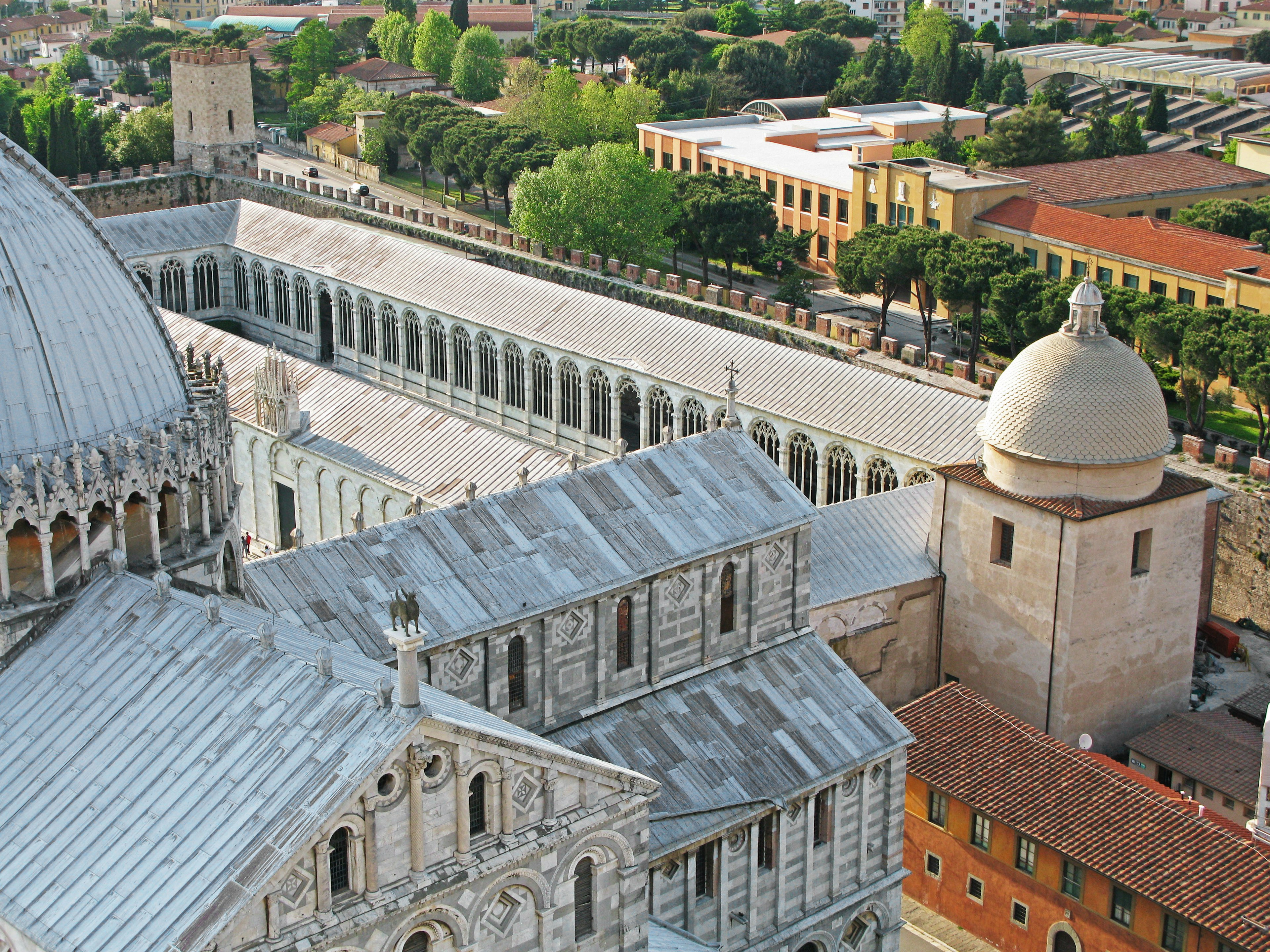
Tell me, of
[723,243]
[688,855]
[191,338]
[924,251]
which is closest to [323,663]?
[688,855]

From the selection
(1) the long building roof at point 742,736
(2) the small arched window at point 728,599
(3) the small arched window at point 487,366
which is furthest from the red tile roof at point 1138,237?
(2) the small arched window at point 728,599

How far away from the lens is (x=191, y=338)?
302 feet

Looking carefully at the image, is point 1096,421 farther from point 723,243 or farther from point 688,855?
point 723,243

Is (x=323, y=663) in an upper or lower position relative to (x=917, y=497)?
upper

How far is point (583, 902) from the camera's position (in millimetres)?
35156

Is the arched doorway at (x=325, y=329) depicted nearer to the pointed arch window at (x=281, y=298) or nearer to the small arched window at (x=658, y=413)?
the pointed arch window at (x=281, y=298)

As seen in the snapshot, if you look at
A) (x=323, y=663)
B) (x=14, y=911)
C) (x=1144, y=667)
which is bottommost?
(x=1144, y=667)

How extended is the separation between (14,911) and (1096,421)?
41568 millimetres

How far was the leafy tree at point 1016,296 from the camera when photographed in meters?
103

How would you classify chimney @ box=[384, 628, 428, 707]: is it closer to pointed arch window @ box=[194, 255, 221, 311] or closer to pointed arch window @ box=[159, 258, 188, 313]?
pointed arch window @ box=[159, 258, 188, 313]

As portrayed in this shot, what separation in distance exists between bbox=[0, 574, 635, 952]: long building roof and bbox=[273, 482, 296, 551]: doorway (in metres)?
43.0

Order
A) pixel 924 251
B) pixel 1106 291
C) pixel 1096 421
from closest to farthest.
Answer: pixel 1096 421 → pixel 1106 291 → pixel 924 251

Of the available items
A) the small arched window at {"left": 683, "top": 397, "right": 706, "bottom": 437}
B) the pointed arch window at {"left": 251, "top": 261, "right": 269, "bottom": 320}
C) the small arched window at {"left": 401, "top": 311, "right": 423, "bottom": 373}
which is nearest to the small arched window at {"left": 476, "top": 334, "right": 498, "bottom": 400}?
the small arched window at {"left": 401, "top": 311, "right": 423, "bottom": 373}

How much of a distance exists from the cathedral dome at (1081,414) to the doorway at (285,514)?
104 ft
